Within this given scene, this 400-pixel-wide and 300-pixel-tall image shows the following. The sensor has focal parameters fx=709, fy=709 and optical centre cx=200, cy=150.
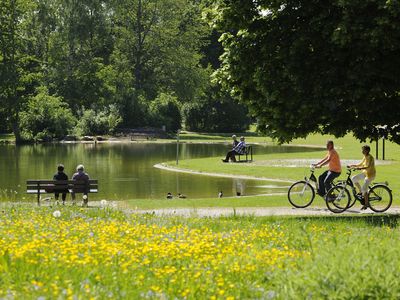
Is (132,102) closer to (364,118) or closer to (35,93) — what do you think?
(35,93)

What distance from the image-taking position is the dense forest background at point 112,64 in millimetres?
85875

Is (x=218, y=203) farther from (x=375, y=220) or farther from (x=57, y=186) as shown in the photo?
(x=375, y=220)

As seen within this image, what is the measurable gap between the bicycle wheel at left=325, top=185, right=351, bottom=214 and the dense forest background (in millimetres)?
65572

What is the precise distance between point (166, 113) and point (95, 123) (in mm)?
10939

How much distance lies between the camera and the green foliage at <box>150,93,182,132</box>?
9038 cm

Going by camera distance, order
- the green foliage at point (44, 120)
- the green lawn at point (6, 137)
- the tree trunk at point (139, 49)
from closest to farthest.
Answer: the green lawn at point (6, 137)
the green foliage at point (44, 120)
the tree trunk at point (139, 49)

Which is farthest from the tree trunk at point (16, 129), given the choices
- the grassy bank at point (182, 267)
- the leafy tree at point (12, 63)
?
the grassy bank at point (182, 267)

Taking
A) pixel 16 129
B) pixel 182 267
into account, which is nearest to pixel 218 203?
pixel 182 267

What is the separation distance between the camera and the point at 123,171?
42125mm

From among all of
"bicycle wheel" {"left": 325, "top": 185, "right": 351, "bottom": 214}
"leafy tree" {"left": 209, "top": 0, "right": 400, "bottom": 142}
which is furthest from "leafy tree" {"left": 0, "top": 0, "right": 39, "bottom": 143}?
"leafy tree" {"left": 209, "top": 0, "right": 400, "bottom": 142}

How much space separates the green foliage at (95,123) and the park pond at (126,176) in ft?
80.1

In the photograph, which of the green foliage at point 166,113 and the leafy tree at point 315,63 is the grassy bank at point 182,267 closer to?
the leafy tree at point 315,63

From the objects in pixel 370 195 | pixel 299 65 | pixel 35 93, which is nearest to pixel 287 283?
pixel 299 65

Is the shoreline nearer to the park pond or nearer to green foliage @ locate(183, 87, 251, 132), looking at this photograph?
the park pond
